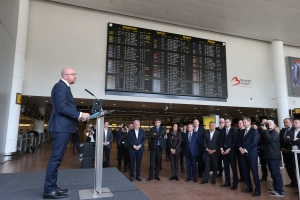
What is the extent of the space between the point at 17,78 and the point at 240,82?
1061cm

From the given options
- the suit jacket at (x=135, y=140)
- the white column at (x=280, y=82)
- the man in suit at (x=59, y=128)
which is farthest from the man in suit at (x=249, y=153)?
the white column at (x=280, y=82)

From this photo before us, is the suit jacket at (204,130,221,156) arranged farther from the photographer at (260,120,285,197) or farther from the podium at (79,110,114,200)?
the podium at (79,110,114,200)

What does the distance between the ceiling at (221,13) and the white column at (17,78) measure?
186cm

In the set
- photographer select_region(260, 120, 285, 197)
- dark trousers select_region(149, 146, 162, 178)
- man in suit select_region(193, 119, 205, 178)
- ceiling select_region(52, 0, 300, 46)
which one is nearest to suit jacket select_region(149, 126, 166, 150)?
dark trousers select_region(149, 146, 162, 178)

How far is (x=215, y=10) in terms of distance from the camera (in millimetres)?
9336

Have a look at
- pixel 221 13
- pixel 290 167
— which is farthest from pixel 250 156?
pixel 221 13

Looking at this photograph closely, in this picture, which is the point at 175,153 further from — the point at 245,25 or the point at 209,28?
the point at 245,25

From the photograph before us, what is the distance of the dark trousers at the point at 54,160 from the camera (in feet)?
7.52

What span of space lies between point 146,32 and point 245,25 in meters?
5.33

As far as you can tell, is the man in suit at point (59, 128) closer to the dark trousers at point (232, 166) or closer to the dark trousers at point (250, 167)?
the dark trousers at point (250, 167)

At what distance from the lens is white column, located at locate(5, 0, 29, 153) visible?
734 centimetres

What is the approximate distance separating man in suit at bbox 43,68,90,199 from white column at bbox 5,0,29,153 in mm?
6246

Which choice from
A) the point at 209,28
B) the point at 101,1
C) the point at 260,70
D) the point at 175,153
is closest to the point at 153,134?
the point at 175,153

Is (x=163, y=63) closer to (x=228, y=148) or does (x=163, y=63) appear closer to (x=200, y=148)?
(x=200, y=148)
